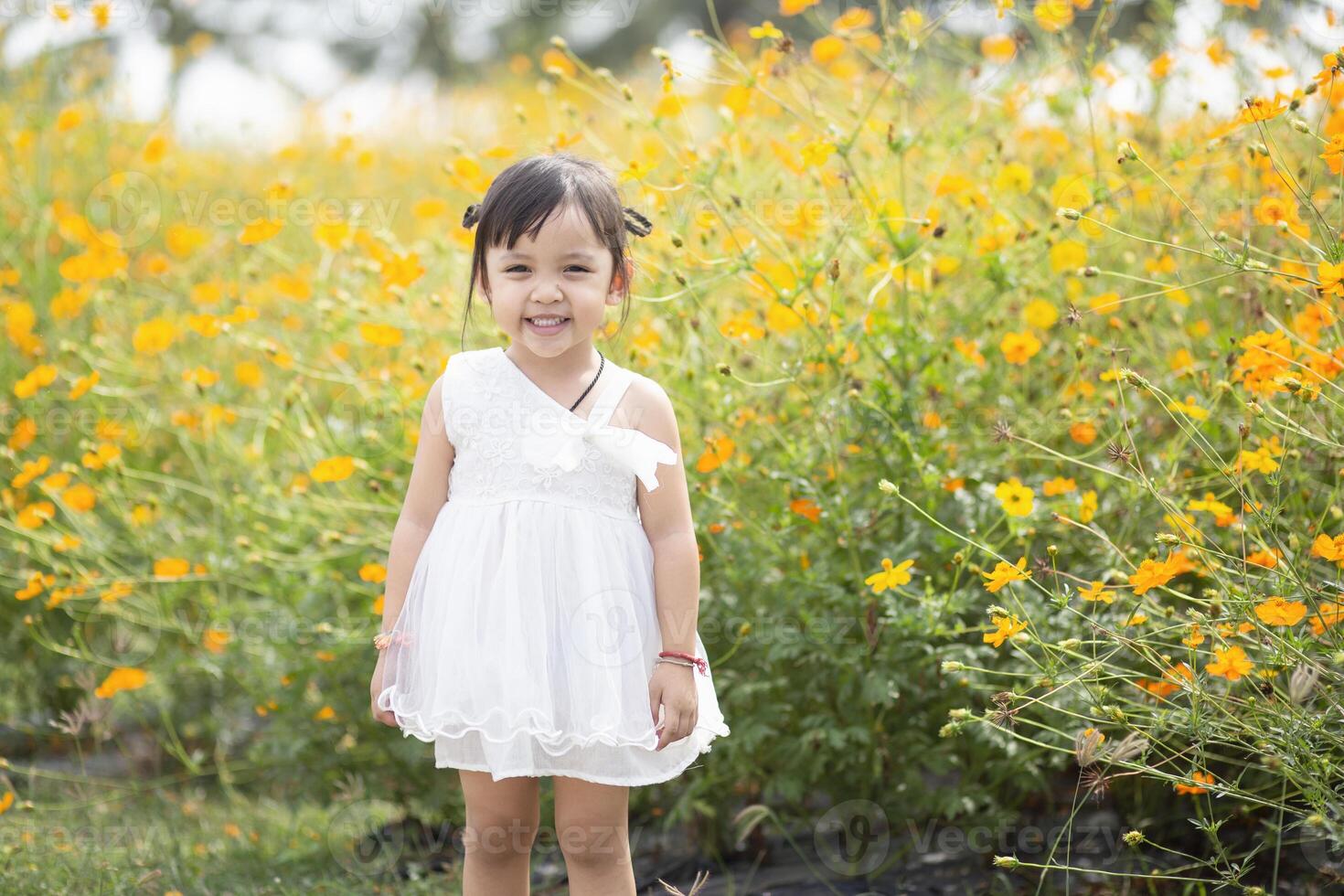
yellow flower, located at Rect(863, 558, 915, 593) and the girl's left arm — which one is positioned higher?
the girl's left arm

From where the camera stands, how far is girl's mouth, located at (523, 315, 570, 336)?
5.47 ft

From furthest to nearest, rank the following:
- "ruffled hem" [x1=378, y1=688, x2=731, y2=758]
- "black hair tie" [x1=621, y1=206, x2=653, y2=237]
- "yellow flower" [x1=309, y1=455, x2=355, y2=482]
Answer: "yellow flower" [x1=309, y1=455, x2=355, y2=482] → "black hair tie" [x1=621, y1=206, x2=653, y2=237] → "ruffled hem" [x1=378, y1=688, x2=731, y2=758]

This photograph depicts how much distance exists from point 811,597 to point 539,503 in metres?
0.71

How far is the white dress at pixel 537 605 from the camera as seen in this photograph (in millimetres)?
1595

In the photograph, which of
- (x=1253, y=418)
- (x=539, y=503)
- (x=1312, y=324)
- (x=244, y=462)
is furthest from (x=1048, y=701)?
(x=244, y=462)

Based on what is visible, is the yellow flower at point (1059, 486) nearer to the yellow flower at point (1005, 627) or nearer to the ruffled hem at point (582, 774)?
the yellow flower at point (1005, 627)

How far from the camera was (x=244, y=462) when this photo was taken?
2773 mm

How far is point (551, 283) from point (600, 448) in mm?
229

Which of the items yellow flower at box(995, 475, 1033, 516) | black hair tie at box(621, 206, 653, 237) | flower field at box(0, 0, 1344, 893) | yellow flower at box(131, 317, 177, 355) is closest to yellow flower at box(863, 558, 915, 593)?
flower field at box(0, 0, 1344, 893)

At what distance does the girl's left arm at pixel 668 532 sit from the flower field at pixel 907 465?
0.28 metres

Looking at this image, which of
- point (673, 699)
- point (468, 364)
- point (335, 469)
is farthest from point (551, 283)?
point (335, 469)

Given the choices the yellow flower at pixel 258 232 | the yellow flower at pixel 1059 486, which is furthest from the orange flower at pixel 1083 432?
the yellow flower at pixel 258 232

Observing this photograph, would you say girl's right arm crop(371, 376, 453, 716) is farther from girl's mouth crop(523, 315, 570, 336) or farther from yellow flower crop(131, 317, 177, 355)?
yellow flower crop(131, 317, 177, 355)

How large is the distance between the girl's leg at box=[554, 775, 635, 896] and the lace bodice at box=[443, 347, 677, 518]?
379 millimetres
